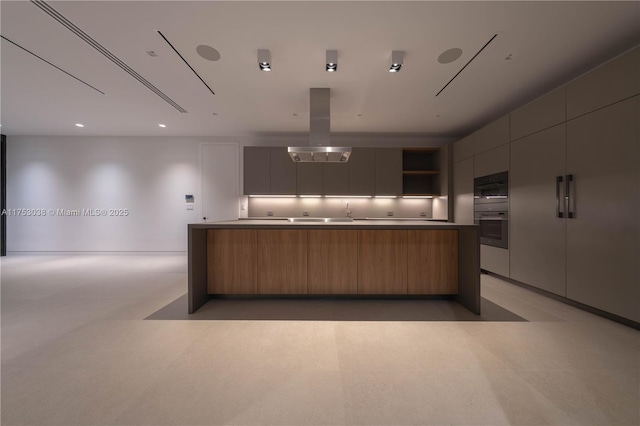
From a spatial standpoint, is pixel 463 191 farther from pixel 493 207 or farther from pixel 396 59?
pixel 396 59

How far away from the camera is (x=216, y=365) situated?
1674 mm

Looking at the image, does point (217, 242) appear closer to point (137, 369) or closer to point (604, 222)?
point (137, 369)

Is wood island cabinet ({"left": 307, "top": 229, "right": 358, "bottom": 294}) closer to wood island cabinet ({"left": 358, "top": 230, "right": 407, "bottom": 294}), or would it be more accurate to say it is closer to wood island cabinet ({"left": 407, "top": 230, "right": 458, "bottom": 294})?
wood island cabinet ({"left": 358, "top": 230, "right": 407, "bottom": 294})

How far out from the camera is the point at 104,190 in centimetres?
591

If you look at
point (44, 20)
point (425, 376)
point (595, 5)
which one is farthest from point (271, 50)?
point (425, 376)

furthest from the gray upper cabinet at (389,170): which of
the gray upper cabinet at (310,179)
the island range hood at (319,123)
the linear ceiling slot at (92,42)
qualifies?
the linear ceiling slot at (92,42)

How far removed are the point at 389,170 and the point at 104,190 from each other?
6717mm

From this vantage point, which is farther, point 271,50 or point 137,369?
point 271,50

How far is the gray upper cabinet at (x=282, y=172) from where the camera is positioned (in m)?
5.45

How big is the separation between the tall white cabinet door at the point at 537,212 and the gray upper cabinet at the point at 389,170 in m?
2.15

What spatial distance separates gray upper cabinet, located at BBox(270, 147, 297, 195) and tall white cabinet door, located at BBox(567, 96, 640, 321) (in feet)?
14.2

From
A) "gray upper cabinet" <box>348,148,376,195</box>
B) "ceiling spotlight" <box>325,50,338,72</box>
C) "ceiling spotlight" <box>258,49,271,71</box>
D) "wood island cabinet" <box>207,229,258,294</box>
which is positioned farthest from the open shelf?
"wood island cabinet" <box>207,229,258,294</box>

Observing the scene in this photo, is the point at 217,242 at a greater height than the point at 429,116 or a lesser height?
lesser

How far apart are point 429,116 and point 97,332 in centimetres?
541
